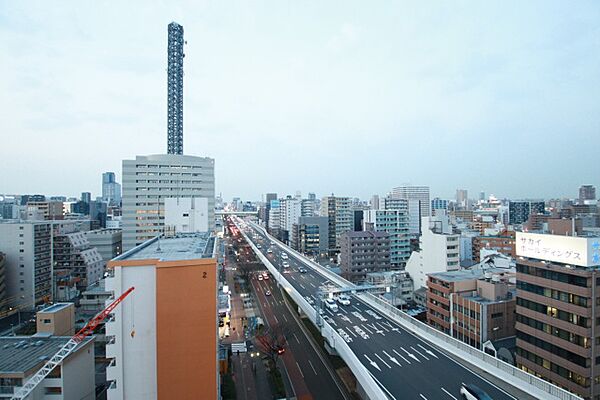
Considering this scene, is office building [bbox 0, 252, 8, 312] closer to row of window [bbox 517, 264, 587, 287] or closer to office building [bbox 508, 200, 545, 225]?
row of window [bbox 517, 264, 587, 287]

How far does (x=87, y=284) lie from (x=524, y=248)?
44.4 m

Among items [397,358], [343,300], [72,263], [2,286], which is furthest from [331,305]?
[72,263]

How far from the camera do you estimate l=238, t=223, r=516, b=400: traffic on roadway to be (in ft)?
39.6

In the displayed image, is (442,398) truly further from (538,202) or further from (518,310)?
(538,202)

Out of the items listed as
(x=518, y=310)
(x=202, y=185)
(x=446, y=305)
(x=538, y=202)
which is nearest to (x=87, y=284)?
(x=202, y=185)

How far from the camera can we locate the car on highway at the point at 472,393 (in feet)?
34.8

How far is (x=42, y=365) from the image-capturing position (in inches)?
559

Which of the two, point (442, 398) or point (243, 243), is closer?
point (442, 398)

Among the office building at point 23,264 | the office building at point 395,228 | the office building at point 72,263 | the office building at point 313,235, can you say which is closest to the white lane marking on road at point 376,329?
the office building at point 395,228

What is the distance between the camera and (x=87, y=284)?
40281 millimetres

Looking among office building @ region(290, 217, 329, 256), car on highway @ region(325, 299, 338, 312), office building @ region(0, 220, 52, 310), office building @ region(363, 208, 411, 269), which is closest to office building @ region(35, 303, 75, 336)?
car on highway @ region(325, 299, 338, 312)

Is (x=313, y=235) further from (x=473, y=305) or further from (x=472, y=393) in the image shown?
(x=472, y=393)

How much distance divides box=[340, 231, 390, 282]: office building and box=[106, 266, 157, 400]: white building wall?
36089 mm

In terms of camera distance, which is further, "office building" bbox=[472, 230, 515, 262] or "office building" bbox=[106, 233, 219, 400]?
"office building" bbox=[472, 230, 515, 262]
